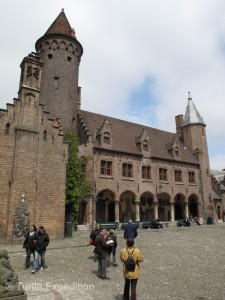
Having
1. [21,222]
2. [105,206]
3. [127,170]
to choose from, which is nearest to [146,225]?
[105,206]

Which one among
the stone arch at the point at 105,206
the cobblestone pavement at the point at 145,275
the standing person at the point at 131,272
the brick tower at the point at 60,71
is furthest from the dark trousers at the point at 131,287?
the stone arch at the point at 105,206

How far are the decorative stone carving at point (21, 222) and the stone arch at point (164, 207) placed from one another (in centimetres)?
2153

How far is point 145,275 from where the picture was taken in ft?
33.9

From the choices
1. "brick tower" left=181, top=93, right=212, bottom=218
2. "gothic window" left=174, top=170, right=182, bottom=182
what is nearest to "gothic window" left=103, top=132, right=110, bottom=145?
"gothic window" left=174, top=170, right=182, bottom=182

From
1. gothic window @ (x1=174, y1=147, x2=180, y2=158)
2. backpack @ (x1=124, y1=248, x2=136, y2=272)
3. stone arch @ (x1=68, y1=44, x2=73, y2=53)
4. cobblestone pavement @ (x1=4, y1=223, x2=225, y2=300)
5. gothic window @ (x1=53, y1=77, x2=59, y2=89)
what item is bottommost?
cobblestone pavement @ (x1=4, y1=223, x2=225, y2=300)

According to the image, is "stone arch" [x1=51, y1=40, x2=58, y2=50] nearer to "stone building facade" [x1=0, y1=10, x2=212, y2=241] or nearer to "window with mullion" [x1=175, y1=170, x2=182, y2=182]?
"stone building facade" [x1=0, y1=10, x2=212, y2=241]

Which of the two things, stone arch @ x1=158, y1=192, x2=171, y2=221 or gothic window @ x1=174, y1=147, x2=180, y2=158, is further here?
gothic window @ x1=174, y1=147, x2=180, y2=158

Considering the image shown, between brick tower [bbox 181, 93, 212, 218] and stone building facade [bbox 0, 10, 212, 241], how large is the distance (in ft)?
0.48

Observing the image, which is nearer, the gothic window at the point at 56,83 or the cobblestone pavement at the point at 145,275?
the cobblestone pavement at the point at 145,275

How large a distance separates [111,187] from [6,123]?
584 inches

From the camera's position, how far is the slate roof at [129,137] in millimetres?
33562

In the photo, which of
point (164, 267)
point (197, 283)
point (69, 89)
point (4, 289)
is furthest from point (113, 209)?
point (4, 289)

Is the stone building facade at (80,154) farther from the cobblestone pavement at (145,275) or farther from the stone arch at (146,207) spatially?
the cobblestone pavement at (145,275)

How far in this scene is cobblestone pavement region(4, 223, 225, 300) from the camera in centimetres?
792
